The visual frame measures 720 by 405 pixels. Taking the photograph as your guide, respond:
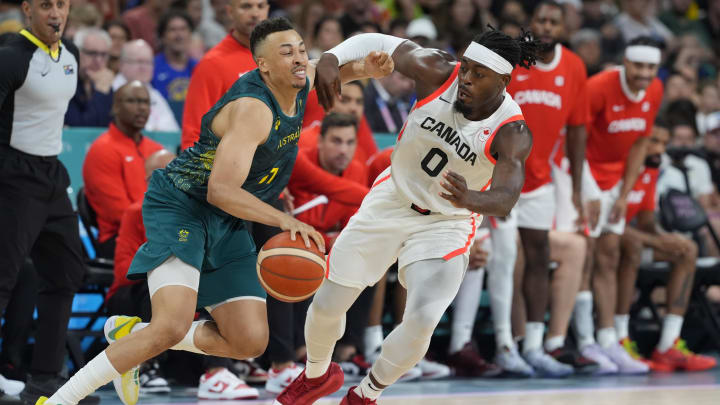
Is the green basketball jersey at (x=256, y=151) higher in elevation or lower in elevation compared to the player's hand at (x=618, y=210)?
higher

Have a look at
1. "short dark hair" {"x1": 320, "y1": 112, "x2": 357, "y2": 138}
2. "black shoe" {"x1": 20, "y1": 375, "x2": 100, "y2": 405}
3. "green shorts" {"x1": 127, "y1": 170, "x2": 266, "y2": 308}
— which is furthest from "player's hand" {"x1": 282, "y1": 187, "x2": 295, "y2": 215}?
"black shoe" {"x1": 20, "y1": 375, "x2": 100, "y2": 405}

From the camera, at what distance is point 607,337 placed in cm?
805

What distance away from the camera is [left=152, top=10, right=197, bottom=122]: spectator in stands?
8766mm

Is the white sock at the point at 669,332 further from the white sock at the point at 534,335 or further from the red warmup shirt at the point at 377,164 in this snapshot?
the red warmup shirt at the point at 377,164

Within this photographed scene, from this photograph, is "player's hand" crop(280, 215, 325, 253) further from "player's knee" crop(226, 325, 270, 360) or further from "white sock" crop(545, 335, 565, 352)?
"white sock" crop(545, 335, 565, 352)

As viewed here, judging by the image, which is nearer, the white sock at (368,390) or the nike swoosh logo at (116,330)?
the nike swoosh logo at (116,330)

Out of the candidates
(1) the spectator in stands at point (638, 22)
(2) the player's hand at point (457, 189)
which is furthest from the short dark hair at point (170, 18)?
(1) the spectator in stands at point (638, 22)

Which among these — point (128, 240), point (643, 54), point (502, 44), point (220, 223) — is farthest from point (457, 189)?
point (643, 54)

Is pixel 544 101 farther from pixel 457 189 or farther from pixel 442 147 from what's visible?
pixel 457 189

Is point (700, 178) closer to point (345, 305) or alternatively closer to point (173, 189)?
point (345, 305)

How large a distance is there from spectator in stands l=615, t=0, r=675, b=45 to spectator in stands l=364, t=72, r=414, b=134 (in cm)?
458

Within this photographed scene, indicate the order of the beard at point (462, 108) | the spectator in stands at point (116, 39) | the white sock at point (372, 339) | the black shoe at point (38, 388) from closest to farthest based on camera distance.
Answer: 1. the beard at point (462, 108)
2. the black shoe at point (38, 388)
3. the white sock at point (372, 339)
4. the spectator in stands at point (116, 39)

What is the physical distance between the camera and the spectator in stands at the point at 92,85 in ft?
25.5

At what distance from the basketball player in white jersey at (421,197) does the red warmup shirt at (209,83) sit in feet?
3.63
